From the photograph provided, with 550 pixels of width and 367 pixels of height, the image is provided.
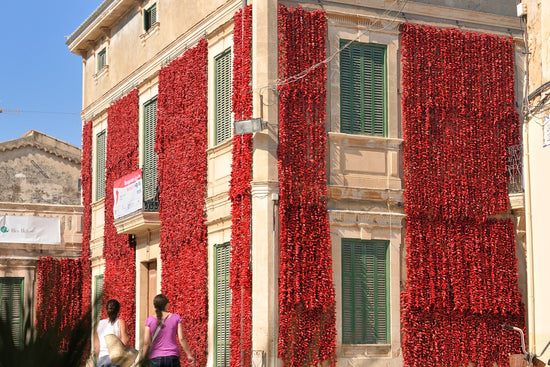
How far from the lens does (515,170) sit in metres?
18.6

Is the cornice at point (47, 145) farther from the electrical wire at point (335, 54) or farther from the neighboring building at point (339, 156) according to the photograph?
the electrical wire at point (335, 54)

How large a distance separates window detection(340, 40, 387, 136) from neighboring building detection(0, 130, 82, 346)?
20.9ft

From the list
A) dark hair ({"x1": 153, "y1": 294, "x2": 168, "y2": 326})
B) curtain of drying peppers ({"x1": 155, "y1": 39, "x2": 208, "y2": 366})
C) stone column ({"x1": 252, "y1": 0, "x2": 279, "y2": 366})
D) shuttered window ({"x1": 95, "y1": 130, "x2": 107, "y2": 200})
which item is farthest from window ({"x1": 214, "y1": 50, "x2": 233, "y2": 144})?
shuttered window ({"x1": 95, "y1": 130, "x2": 107, "y2": 200})

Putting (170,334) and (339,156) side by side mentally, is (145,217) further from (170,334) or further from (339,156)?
(170,334)

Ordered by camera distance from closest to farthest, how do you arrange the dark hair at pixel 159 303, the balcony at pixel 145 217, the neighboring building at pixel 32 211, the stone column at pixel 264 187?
the neighboring building at pixel 32 211, the dark hair at pixel 159 303, the stone column at pixel 264 187, the balcony at pixel 145 217

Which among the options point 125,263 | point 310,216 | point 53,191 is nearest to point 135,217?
point 125,263

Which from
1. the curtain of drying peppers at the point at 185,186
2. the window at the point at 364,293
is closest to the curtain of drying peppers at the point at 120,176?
the curtain of drying peppers at the point at 185,186

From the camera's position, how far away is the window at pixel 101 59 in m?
26.1

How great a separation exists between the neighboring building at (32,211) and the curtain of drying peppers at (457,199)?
279 inches

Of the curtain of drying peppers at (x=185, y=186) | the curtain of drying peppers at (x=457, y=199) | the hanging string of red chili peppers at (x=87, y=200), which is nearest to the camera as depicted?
the curtain of drying peppers at (x=457, y=199)

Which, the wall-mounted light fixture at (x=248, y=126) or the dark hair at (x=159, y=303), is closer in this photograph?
the dark hair at (x=159, y=303)

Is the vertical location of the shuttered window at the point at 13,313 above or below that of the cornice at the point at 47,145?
below

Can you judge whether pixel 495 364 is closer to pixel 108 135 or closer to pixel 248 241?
pixel 248 241

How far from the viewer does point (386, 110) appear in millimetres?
18062
